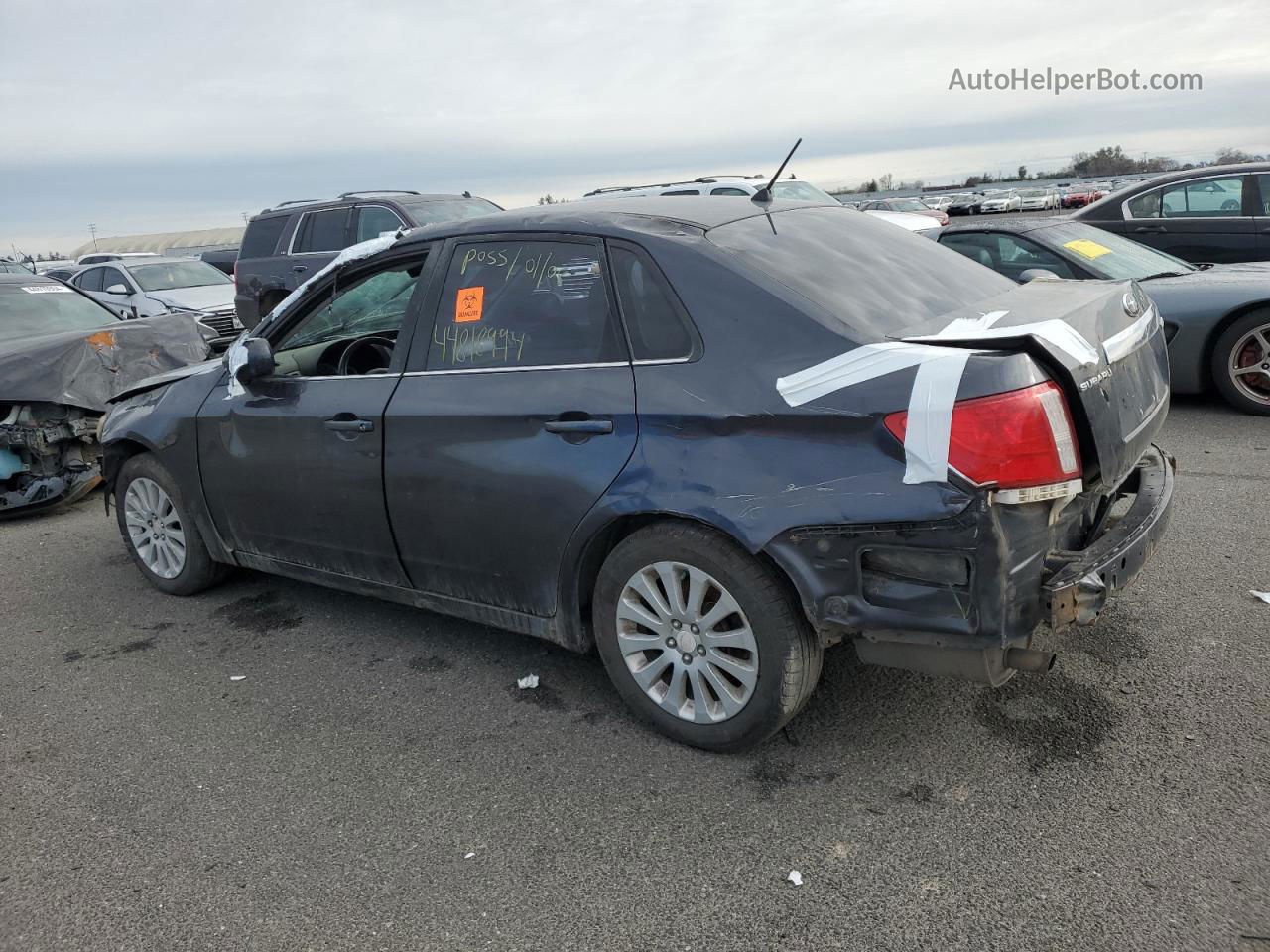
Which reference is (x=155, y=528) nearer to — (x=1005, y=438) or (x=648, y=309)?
(x=648, y=309)

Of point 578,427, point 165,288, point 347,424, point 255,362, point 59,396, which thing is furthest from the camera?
point 165,288

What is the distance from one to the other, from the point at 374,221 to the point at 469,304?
8.74m

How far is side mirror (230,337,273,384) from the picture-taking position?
13.6ft

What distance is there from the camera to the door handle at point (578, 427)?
10.6 ft

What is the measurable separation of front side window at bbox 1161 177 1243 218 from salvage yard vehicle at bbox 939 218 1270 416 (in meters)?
1.60

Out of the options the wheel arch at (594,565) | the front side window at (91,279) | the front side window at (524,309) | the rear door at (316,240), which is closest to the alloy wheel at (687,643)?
the wheel arch at (594,565)

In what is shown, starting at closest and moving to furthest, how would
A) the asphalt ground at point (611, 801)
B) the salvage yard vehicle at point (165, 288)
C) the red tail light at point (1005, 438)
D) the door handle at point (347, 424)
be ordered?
the asphalt ground at point (611, 801)
the red tail light at point (1005, 438)
the door handle at point (347, 424)
the salvage yard vehicle at point (165, 288)

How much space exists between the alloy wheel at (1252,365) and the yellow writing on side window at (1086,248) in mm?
1132

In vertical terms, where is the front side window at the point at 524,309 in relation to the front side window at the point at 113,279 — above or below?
below

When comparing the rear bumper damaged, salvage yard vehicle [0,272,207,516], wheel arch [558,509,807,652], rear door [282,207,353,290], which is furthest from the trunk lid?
rear door [282,207,353,290]

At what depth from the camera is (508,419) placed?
347 centimetres

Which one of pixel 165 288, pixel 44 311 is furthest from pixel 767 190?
pixel 165 288

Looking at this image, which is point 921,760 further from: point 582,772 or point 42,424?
Result: point 42,424

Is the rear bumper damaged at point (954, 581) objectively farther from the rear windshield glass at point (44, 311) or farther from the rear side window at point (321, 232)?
the rear side window at point (321, 232)
